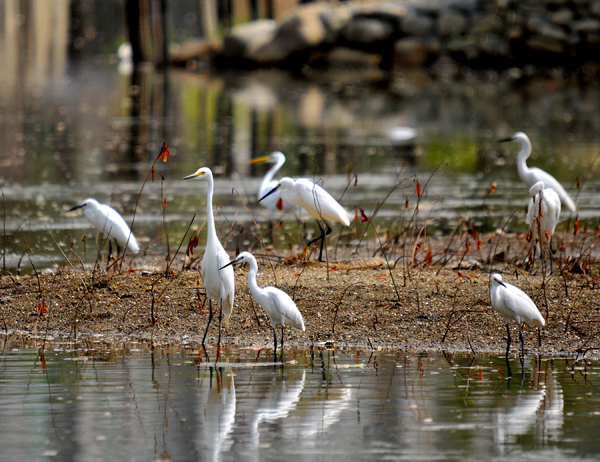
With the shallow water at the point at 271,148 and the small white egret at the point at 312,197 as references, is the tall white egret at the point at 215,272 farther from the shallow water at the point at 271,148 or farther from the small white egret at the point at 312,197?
the small white egret at the point at 312,197

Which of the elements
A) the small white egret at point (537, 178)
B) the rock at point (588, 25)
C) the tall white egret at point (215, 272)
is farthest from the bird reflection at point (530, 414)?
the rock at point (588, 25)

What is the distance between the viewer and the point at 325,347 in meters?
6.89

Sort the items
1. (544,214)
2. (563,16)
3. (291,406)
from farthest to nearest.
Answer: (563,16)
(544,214)
(291,406)

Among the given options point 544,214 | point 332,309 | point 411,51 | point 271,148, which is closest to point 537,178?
point 544,214

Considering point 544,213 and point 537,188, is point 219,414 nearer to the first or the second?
point 537,188

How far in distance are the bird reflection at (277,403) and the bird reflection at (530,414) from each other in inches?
49.8

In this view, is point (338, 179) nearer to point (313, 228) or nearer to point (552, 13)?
point (313, 228)

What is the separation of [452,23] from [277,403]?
1302 inches

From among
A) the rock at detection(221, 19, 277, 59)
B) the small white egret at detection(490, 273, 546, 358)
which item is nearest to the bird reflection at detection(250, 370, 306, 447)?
the small white egret at detection(490, 273, 546, 358)

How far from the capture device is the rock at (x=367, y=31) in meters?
36.9

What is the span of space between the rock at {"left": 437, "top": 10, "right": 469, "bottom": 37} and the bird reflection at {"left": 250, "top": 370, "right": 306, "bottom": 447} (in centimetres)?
3242

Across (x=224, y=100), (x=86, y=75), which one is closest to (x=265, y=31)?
(x=86, y=75)

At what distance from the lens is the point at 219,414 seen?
5336mm

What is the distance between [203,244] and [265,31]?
31153 mm
